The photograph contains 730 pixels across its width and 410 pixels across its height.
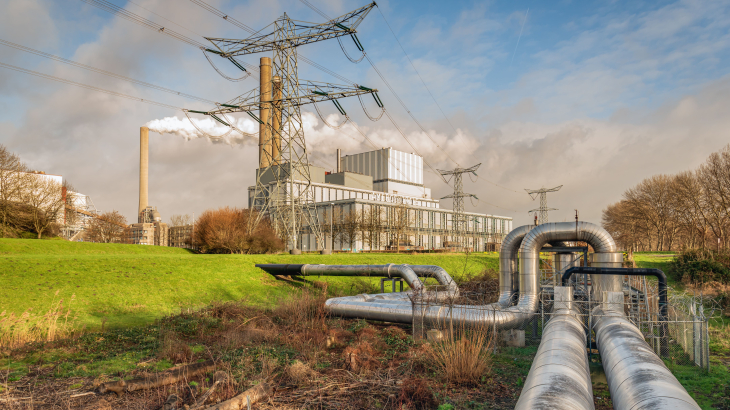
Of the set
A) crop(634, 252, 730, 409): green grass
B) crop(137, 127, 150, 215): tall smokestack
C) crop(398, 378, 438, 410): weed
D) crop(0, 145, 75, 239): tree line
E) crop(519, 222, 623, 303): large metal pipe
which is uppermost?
crop(137, 127, 150, 215): tall smokestack

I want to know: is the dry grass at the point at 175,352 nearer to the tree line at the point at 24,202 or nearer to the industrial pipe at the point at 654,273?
the industrial pipe at the point at 654,273

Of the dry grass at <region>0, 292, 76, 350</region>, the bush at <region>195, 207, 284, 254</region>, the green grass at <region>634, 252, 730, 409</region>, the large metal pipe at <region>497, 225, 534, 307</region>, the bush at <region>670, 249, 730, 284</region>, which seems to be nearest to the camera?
the green grass at <region>634, 252, 730, 409</region>

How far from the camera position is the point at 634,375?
5.95m

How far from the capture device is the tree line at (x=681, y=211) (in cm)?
4238

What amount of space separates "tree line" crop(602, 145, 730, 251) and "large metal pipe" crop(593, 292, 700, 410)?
31.1 m

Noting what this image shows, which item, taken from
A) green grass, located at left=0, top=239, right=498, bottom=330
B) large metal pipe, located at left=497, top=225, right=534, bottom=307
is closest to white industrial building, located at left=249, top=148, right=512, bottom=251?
green grass, located at left=0, top=239, right=498, bottom=330

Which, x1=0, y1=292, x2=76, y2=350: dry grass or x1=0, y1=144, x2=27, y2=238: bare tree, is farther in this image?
x1=0, y1=144, x2=27, y2=238: bare tree

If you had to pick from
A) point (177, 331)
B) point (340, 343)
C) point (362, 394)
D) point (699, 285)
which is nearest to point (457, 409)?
point (362, 394)

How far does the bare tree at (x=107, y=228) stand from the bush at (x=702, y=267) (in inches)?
2647

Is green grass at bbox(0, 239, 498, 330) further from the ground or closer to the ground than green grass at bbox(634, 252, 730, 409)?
further from the ground

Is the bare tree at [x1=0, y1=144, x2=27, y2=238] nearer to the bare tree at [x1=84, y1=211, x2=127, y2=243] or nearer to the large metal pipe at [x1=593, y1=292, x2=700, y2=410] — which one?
the bare tree at [x1=84, y1=211, x2=127, y2=243]

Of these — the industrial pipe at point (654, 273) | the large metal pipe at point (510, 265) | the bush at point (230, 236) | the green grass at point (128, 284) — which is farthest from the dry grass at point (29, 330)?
the bush at point (230, 236)

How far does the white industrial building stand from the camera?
66.7 metres

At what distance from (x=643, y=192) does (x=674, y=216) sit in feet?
22.2
